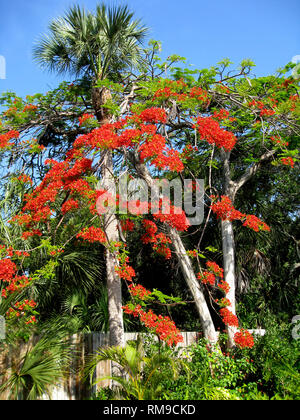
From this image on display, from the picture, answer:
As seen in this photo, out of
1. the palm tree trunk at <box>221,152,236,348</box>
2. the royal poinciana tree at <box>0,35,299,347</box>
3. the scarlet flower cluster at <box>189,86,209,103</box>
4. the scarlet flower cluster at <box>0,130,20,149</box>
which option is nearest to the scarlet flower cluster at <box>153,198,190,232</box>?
the royal poinciana tree at <box>0,35,299,347</box>

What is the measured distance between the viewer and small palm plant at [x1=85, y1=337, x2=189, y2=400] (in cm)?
550

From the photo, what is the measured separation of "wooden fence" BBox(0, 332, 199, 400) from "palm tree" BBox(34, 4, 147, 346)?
5.12ft

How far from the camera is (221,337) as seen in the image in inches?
293

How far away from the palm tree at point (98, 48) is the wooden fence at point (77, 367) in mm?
1561

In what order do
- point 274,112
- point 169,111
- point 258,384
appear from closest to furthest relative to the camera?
1. point 258,384
2. point 274,112
3. point 169,111

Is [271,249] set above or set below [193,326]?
above

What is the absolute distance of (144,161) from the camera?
679 centimetres

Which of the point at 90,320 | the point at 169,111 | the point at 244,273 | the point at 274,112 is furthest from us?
the point at 244,273

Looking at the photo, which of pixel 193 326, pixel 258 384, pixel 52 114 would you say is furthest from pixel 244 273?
pixel 52 114

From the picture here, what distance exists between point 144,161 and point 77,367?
3.98m

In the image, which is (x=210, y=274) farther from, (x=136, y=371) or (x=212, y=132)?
(x=212, y=132)

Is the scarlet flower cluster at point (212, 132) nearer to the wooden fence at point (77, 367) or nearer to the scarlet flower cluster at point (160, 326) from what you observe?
the scarlet flower cluster at point (160, 326)

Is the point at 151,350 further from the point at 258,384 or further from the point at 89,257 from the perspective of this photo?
the point at 89,257

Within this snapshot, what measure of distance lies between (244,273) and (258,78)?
15.8ft
